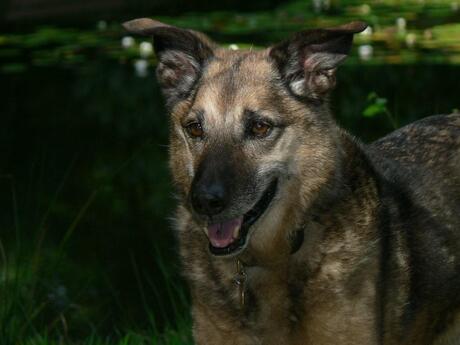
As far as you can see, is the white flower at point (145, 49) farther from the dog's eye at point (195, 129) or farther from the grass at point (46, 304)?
the dog's eye at point (195, 129)

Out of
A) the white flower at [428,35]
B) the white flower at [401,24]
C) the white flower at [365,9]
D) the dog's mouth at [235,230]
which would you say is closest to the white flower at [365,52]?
the white flower at [401,24]

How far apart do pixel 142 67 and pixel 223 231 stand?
9.76 m

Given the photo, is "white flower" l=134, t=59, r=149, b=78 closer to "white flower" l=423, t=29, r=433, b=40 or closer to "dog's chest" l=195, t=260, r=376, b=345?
"white flower" l=423, t=29, r=433, b=40

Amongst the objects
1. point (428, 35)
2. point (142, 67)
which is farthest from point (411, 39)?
point (142, 67)

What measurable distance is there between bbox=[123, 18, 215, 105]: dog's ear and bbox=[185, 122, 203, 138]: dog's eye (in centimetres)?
30

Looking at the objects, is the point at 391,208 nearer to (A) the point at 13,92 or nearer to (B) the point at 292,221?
(B) the point at 292,221

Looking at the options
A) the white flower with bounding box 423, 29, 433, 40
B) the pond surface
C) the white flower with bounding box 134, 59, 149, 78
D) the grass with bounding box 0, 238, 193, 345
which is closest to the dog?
the grass with bounding box 0, 238, 193, 345

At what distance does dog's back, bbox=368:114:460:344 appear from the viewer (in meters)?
5.77

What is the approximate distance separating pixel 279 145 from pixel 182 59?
759 millimetres

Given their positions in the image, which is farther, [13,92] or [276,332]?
[13,92]

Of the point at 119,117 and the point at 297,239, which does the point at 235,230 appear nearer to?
the point at 297,239

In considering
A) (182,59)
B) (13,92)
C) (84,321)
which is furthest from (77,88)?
(182,59)

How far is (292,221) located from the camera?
5539 mm

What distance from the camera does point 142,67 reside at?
14914 millimetres
